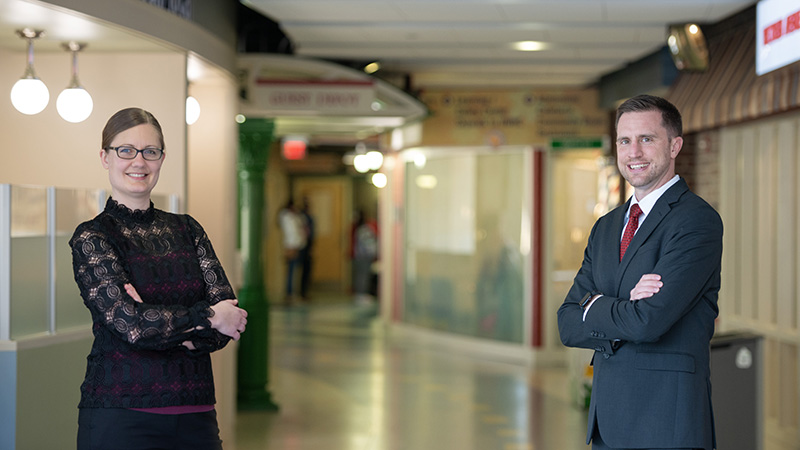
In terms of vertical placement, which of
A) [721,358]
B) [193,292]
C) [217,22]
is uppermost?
[217,22]

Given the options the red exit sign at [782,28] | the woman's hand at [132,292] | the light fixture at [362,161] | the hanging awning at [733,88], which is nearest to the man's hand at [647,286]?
the woman's hand at [132,292]

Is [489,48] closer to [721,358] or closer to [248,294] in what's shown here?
[248,294]

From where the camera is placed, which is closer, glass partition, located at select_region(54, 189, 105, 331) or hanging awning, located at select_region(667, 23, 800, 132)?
glass partition, located at select_region(54, 189, 105, 331)

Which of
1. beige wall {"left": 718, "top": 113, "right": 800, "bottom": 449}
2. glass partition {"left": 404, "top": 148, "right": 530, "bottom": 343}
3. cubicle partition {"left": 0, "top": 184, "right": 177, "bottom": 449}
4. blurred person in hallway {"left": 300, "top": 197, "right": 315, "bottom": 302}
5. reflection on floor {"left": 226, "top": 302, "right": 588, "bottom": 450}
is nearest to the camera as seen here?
cubicle partition {"left": 0, "top": 184, "right": 177, "bottom": 449}

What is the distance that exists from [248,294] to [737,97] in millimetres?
4292

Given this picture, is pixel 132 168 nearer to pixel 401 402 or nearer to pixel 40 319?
pixel 40 319

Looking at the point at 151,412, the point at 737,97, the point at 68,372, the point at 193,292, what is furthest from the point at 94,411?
the point at 737,97

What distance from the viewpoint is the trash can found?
5270 mm

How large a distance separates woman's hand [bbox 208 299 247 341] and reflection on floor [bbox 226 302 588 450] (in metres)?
4.00

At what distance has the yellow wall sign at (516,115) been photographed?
36.6ft

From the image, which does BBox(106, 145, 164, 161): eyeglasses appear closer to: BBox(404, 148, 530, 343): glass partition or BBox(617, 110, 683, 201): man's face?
BBox(617, 110, 683, 201): man's face

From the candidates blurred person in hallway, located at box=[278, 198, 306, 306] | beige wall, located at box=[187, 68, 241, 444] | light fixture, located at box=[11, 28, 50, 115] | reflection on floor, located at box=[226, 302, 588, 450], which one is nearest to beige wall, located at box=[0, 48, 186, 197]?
light fixture, located at box=[11, 28, 50, 115]

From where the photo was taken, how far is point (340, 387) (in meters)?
9.08

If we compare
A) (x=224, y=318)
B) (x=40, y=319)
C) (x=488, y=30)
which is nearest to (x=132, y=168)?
(x=224, y=318)
